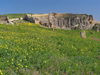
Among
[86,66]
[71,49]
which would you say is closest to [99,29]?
[71,49]

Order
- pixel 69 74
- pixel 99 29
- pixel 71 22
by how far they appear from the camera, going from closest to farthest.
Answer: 1. pixel 69 74
2. pixel 99 29
3. pixel 71 22

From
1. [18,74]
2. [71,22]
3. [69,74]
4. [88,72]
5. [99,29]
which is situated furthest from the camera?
[71,22]

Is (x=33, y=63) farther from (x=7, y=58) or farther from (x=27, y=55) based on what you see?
(x=7, y=58)

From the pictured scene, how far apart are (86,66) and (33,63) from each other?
3.75m

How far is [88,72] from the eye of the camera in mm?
7793

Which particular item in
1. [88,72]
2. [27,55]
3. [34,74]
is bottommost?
[88,72]

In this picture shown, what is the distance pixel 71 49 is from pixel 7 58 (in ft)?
20.6

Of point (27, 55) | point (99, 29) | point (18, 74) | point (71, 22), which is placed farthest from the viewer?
point (71, 22)

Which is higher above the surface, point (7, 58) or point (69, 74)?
point (7, 58)

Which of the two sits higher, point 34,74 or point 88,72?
point 34,74

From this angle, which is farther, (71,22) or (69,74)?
(71,22)

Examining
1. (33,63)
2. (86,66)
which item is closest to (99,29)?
(86,66)

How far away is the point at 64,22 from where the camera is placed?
70.0 m

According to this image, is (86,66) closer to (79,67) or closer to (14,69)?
(79,67)
